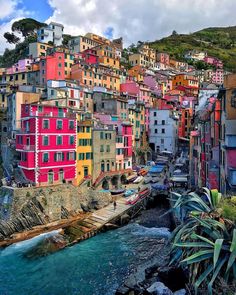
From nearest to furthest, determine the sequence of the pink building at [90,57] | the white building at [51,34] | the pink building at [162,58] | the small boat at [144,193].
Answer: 1. the small boat at [144,193]
2. the pink building at [90,57]
3. the white building at [51,34]
4. the pink building at [162,58]

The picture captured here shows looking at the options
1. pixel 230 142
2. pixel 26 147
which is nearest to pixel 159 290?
pixel 230 142

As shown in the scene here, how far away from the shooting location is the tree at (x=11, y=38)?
399ft

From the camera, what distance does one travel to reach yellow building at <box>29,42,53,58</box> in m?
98.0

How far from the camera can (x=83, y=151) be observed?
5025 cm

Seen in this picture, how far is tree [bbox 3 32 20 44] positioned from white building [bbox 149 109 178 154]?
7052cm

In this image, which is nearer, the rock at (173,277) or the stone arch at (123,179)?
the rock at (173,277)

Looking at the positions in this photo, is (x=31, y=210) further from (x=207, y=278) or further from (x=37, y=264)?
(x=207, y=278)

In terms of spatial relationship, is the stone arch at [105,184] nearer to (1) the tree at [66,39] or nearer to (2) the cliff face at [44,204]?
(2) the cliff face at [44,204]

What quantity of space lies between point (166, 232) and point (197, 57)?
140738mm

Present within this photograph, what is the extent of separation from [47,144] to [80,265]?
1934 cm

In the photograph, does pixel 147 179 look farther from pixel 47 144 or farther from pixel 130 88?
pixel 130 88

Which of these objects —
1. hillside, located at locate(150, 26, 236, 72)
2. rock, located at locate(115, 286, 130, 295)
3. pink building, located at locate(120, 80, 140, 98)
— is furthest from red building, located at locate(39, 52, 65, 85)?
hillside, located at locate(150, 26, 236, 72)

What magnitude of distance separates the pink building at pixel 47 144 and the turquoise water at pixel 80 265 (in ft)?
36.6

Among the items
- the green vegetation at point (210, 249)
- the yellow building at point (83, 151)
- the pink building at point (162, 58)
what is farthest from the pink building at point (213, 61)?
the green vegetation at point (210, 249)
